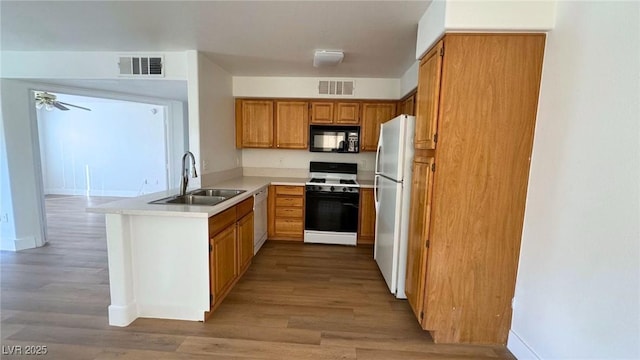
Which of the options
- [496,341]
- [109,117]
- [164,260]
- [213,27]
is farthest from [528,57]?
[109,117]

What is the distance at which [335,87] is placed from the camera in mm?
4059

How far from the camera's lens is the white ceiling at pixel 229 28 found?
2.07 metres

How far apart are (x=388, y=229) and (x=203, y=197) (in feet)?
6.27

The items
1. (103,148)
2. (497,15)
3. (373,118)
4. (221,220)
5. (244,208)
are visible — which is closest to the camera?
(497,15)

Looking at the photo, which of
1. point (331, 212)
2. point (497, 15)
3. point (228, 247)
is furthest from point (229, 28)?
point (331, 212)

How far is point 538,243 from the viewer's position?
174 cm

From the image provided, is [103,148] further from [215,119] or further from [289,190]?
[289,190]

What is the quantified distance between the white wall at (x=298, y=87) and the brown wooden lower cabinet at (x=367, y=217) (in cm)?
145

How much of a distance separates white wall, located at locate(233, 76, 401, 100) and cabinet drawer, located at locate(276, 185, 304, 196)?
1.36 metres

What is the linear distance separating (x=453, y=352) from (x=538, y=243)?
3.07 feet

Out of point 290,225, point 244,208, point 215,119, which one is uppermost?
point 215,119

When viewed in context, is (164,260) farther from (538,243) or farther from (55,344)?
(538,243)

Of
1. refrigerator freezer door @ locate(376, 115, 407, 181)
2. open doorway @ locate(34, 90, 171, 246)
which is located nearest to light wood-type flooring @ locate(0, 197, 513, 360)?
refrigerator freezer door @ locate(376, 115, 407, 181)

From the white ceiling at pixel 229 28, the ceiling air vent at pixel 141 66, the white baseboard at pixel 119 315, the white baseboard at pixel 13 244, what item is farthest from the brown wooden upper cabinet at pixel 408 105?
the white baseboard at pixel 13 244
